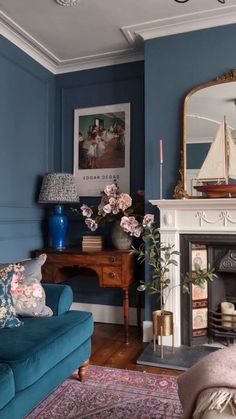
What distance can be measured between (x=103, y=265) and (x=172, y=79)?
5.49ft

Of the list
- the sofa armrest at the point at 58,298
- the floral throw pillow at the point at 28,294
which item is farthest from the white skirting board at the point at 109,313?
the floral throw pillow at the point at 28,294

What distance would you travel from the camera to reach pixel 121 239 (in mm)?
2848

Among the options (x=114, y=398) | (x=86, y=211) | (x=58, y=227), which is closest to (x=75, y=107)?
(x=86, y=211)

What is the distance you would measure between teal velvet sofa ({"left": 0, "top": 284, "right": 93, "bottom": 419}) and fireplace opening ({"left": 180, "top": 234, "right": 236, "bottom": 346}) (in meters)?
0.90

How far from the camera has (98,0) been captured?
2.36m

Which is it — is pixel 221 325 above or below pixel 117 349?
above

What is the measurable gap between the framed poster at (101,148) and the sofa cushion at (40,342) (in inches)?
60.4

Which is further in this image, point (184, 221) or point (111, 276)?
point (111, 276)

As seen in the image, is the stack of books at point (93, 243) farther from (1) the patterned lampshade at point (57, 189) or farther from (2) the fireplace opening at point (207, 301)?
(2) the fireplace opening at point (207, 301)

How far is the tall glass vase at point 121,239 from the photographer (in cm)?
284

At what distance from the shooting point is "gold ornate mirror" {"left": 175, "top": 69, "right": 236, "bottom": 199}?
2500 millimetres

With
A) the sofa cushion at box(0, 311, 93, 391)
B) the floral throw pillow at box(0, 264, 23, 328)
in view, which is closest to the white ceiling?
the floral throw pillow at box(0, 264, 23, 328)

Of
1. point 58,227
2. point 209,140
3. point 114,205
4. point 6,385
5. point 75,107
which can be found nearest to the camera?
point 6,385

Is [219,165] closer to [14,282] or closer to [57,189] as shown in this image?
[57,189]
